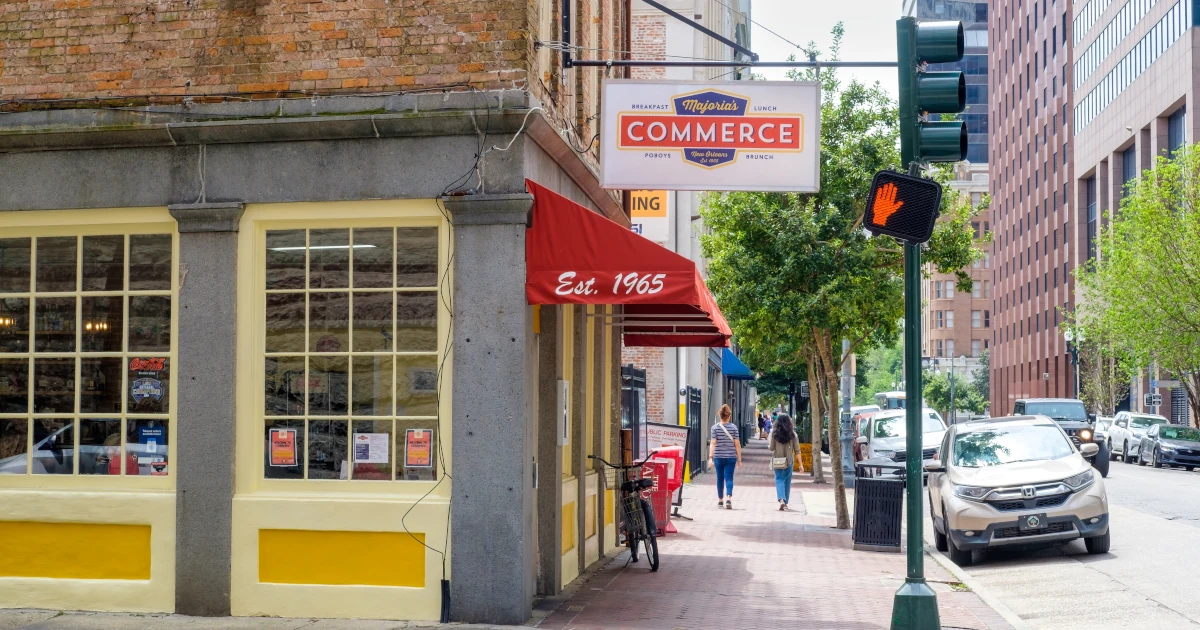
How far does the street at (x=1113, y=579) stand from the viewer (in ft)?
35.4

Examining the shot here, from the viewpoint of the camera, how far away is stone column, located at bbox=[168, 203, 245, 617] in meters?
9.59

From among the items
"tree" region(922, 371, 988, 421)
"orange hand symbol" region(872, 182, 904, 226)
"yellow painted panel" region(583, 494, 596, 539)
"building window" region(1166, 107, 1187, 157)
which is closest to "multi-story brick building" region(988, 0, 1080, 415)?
"tree" region(922, 371, 988, 421)

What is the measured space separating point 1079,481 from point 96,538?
34.2ft

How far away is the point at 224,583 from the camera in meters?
9.55

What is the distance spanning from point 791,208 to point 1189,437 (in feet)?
80.9

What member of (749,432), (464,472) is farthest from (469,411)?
(749,432)

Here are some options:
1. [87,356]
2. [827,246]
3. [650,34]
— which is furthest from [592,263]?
[650,34]

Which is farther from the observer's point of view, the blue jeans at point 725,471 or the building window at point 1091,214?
the building window at point 1091,214

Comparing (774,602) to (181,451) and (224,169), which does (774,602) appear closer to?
(181,451)

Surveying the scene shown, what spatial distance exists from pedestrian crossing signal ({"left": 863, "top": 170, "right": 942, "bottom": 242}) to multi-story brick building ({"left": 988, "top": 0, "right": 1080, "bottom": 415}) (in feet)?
248

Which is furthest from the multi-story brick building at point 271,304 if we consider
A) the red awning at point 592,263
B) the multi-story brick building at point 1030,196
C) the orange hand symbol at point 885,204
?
the multi-story brick building at point 1030,196

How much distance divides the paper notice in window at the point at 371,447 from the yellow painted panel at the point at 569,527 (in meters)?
2.55

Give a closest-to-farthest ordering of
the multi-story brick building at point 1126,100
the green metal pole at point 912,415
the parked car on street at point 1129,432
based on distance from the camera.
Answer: the green metal pole at point 912,415, the parked car on street at point 1129,432, the multi-story brick building at point 1126,100

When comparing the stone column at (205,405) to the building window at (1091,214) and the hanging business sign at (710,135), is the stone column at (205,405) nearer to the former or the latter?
the hanging business sign at (710,135)
